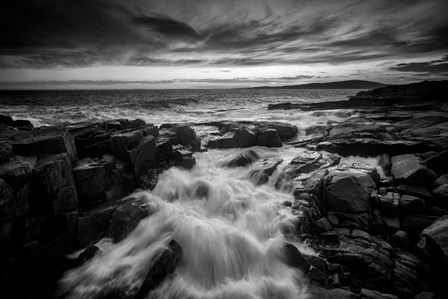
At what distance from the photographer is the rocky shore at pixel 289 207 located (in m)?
5.49

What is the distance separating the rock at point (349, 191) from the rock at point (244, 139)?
637 cm

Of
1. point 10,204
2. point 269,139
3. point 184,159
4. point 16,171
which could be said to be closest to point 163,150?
point 184,159

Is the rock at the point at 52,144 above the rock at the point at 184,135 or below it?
above

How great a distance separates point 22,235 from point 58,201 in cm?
106

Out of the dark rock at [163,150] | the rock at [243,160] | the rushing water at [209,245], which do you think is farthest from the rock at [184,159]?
the rock at [243,160]

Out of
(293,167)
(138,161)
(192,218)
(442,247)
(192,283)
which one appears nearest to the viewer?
(442,247)

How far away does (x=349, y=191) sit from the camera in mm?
7684

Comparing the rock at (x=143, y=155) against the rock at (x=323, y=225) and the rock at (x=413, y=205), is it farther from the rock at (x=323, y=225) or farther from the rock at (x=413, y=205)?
the rock at (x=413, y=205)

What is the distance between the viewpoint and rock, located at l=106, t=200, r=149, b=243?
7.13 m

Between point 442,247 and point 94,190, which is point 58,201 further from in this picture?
point 442,247

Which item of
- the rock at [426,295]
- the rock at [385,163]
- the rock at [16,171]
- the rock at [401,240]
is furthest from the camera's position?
the rock at [385,163]

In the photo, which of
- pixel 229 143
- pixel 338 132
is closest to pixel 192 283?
pixel 229 143

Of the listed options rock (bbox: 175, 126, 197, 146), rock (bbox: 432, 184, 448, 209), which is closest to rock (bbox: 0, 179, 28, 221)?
rock (bbox: 175, 126, 197, 146)

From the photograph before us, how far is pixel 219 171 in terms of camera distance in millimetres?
11258
